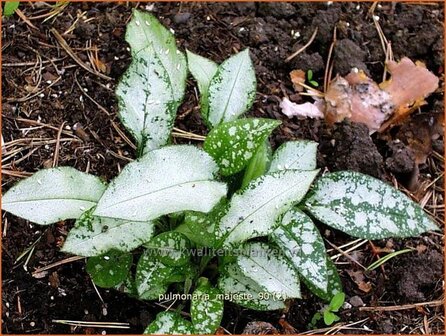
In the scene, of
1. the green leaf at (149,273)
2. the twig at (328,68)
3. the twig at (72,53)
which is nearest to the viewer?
the green leaf at (149,273)

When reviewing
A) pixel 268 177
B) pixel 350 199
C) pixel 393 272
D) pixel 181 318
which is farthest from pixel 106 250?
pixel 393 272

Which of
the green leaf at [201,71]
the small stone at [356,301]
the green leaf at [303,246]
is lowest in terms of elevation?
the small stone at [356,301]

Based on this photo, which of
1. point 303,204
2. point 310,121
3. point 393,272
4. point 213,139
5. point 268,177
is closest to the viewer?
point 268,177

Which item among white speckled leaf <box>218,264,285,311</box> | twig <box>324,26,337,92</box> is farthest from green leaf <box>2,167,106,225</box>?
twig <box>324,26,337,92</box>

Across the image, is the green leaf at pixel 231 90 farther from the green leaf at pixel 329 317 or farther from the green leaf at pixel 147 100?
the green leaf at pixel 329 317

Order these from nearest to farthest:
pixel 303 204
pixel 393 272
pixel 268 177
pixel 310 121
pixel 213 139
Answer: pixel 268 177 < pixel 213 139 < pixel 303 204 < pixel 393 272 < pixel 310 121

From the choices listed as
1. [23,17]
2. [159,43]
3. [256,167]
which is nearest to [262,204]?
[256,167]

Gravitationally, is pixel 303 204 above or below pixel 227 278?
above

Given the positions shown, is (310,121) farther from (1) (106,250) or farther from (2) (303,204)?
(1) (106,250)

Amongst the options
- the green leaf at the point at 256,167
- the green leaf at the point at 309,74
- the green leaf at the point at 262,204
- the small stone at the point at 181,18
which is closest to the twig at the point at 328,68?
the green leaf at the point at 309,74
